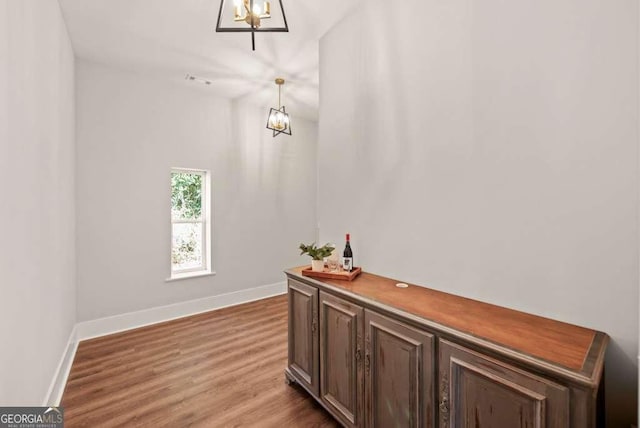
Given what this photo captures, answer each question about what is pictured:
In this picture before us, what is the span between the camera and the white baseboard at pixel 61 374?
220cm

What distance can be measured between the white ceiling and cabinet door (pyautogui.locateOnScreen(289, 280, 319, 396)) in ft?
7.74

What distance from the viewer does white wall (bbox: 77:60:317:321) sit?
3490 millimetres

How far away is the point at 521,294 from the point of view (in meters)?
1.58

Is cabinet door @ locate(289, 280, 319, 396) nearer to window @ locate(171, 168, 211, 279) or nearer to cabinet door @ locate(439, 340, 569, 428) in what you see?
cabinet door @ locate(439, 340, 569, 428)

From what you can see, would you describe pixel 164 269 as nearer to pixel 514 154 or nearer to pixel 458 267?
pixel 458 267

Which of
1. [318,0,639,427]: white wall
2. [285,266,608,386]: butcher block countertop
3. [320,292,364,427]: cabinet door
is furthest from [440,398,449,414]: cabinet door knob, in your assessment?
[318,0,639,427]: white wall

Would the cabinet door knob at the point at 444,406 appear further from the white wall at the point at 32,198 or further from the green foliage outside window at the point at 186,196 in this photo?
the green foliage outside window at the point at 186,196

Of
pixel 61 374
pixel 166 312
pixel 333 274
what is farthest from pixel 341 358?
pixel 166 312

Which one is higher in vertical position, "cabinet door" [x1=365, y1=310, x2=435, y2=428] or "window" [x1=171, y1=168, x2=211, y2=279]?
"window" [x1=171, y1=168, x2=211, y2=279]

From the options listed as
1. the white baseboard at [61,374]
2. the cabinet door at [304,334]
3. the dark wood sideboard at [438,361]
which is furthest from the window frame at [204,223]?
the dark wood sideboard at [438,361]

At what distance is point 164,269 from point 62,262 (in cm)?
142

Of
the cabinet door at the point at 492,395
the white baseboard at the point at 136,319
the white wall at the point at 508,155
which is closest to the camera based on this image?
the cabinet door at the point at 492,395

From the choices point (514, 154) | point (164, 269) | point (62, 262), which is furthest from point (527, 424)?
point (164, 269)

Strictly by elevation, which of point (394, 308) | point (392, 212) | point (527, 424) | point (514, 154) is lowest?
point (527, 424)
